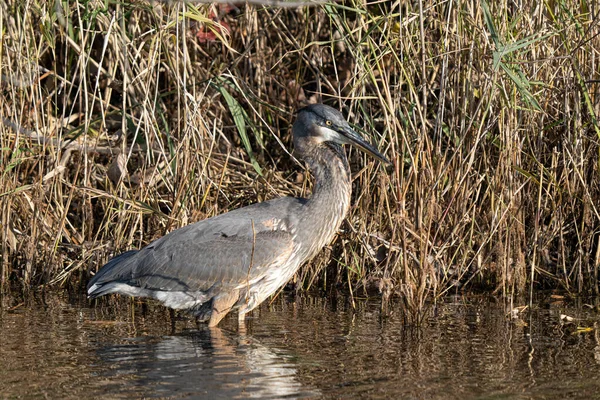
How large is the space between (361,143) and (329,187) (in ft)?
1.18

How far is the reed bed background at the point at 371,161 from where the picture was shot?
5.98m

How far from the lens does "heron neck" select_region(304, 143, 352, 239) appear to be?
5.84 metres

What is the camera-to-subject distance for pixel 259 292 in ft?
18.7


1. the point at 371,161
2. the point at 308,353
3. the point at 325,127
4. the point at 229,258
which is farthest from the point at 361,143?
the point at 308,353

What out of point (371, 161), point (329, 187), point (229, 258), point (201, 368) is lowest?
point (201, 368)

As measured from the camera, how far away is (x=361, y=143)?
5.78 meters

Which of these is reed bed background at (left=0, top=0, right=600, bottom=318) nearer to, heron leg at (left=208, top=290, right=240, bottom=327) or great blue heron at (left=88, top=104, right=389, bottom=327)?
great blue heron at (left=88, top=104, right=389, bottom=327)

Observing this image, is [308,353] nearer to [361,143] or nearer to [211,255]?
[211,255]

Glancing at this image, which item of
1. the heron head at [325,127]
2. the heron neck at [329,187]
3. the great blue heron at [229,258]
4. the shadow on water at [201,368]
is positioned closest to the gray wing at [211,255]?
the great blue heron at [229,258]

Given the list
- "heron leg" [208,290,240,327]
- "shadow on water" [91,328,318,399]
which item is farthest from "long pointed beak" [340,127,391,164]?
"shadow on water" [91,328,318,399]

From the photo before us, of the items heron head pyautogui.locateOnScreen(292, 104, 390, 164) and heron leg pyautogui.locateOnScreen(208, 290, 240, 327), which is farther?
heron head pyautogui.locateOnScreen(292, 104, 390, 164)

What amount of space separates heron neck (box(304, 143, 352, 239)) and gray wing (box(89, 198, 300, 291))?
0.21m

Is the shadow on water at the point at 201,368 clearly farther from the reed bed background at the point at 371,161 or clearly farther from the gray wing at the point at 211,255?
the reed bed background at the point at 371,161

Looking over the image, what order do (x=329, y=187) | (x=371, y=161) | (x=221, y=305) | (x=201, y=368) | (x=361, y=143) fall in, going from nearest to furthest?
1. (x=201, y=368)
2. (x=221, y=305)
3. (x=361, y=143)
4. (x=329, y=187)
5. (x=371, y=161)
